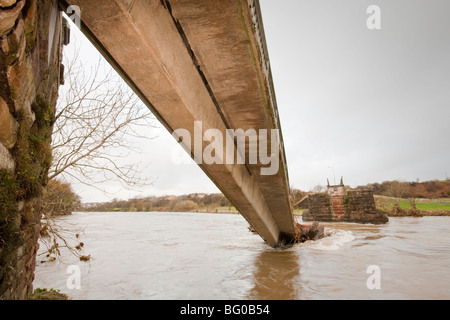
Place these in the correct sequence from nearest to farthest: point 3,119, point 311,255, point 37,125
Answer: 1. point 3,119
2. point 37,125
3. point 311,255

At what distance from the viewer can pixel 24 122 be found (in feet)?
6.25

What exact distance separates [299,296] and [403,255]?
5.13 metres

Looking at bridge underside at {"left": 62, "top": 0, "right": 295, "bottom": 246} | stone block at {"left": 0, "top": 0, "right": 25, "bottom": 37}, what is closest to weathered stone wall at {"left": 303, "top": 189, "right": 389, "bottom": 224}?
bridge underside at {"left": 62, "top": 0, "right": 295, "bottom": 246}

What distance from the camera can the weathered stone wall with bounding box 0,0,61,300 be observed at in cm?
162

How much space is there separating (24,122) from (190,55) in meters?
2.00

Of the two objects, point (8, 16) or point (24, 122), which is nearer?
point (8, 16)

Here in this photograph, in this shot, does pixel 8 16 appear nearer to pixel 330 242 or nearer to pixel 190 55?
pixel 190 55

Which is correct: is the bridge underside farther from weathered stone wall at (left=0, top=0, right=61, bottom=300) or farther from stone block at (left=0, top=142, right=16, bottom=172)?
stone block at (left=0, top=142, right=16, bottom=172)

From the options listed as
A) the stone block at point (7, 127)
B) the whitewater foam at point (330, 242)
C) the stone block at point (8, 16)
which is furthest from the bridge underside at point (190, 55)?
the whitewater foam at point (330, 242)

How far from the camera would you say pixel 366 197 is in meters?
18.3

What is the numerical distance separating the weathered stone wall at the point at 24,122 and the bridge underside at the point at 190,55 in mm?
421

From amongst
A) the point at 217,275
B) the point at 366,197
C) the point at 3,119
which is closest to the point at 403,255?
the point at 217,275

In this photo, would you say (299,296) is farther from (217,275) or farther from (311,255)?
(311,255)

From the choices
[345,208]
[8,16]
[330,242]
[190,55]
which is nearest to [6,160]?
[8,16]
